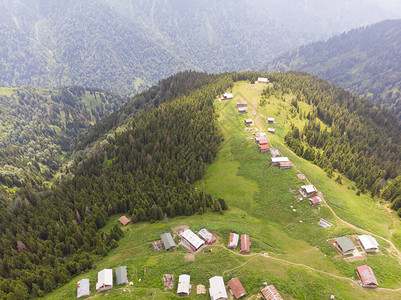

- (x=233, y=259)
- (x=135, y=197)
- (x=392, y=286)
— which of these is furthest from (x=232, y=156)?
(x=392, y=286)

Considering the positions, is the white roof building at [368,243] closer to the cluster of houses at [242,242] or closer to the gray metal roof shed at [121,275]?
the cluster of houses at [242,242]

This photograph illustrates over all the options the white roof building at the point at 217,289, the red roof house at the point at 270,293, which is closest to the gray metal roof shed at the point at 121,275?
the white roof building at the point at 217,289

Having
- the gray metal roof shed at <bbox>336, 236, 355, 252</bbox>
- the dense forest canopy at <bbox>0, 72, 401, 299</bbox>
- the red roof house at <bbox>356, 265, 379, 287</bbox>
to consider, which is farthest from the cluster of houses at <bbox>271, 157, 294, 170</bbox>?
the red roof house at <bbox>356, 265, 379, 287</bbox>

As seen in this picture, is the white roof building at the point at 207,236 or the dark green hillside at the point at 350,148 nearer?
the white roof building at the point at 207,236

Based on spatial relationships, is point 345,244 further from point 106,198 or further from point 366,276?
point 106,198

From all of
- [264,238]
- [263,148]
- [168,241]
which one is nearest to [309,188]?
[264,238]

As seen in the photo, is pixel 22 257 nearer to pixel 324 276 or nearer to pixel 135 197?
pixel 135 197
